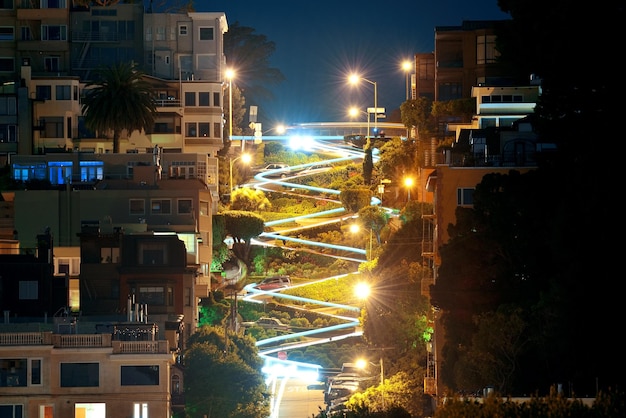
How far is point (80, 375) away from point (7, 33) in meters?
59.4

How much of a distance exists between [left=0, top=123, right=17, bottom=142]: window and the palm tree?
5056mm

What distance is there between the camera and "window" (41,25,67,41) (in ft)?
470

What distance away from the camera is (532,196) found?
84.8m

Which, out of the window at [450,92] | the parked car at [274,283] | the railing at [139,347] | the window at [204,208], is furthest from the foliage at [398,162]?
the railing at [139,347]

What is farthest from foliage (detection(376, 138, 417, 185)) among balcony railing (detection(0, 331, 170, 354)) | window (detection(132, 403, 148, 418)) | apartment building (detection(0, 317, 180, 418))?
window (detection(132, 403, 148, 418))

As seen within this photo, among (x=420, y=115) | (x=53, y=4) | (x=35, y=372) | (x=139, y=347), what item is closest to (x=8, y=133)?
(x=53, y=4)

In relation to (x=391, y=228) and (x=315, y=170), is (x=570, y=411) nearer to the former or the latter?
(x=391, y=228)

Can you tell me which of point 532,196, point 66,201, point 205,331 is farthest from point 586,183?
point 66,201

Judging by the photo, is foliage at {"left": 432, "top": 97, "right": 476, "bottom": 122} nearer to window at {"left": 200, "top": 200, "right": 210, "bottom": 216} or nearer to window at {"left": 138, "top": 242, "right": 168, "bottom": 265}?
window at {"left": 200, "top": 200, "right": 210, "bottom": 216}

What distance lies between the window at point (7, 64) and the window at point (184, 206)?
2601cm

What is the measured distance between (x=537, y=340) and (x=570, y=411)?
41.2ft

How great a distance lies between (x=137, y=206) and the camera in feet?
392

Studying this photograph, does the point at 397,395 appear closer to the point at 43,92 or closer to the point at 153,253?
the point at 153,253

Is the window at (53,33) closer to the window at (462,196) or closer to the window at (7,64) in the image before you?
the window at (7,64)
